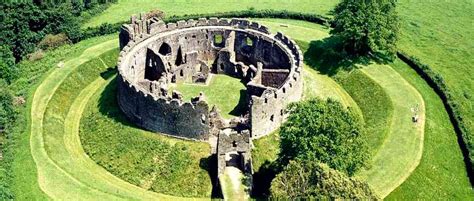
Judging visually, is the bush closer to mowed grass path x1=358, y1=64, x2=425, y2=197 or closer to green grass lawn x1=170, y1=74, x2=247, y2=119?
green grass lawn x1=170, y1=74, x2=247, y2=119

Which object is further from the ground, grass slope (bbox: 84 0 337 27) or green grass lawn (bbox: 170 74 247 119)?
grass slope (bbox: 84 0 337 27)

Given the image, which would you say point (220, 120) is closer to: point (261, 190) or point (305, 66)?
point (261, 190)

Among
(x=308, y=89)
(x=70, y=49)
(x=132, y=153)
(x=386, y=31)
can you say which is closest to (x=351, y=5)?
(x=386, y=31)

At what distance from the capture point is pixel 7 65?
11769cm

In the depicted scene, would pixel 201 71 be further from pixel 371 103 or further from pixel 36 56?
pixel 36 56

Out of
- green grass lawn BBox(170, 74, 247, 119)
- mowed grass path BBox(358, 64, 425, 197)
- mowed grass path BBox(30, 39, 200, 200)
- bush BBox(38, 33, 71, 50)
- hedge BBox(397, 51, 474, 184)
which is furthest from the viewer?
bush BBox(38, 33, 71, 50)

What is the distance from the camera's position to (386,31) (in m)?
107

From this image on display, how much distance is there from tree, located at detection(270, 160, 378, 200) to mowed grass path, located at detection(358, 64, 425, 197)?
43.4 feet

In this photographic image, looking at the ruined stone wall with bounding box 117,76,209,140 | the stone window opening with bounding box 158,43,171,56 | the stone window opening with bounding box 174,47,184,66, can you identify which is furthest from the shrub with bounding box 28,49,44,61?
the ruined stone wall with bounding box 117,76,209,140

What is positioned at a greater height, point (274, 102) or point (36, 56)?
point (274, 102)

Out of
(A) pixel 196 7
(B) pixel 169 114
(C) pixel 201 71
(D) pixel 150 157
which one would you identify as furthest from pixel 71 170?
(A) pixel 196 7

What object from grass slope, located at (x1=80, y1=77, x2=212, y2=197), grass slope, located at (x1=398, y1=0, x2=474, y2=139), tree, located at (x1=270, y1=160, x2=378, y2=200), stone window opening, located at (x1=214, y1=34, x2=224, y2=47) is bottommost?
grass slope, located at (x1=80, y1=77, x2=212, y2=197)

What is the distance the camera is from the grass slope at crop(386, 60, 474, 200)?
80625mm

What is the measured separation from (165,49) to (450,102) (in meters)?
52.8
